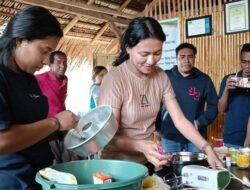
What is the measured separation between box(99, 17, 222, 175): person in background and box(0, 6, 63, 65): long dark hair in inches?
18.9

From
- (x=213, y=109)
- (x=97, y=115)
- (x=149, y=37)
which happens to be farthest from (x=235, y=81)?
(x=97, y=115)

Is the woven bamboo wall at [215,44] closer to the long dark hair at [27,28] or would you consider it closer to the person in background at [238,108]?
the person in background at [238,108]

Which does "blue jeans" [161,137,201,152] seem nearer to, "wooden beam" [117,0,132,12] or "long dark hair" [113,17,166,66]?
"long dark hair" [113,17,166,66]

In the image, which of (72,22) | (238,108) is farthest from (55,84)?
(72,22)

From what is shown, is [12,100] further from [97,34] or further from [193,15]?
[97,34]

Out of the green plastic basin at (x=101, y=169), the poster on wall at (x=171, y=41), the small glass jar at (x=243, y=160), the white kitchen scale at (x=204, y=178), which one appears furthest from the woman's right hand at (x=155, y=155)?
the poster on wall at (x=171, y=41)

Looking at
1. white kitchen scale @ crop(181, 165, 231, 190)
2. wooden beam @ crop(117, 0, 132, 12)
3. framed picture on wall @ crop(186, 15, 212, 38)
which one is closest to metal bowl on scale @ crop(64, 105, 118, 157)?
white kitchen scale @ crop(181, 165, 231, 190)

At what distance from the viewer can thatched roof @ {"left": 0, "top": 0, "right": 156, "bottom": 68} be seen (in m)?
5.03

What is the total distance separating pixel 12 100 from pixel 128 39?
684mm

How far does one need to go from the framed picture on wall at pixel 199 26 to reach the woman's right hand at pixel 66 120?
147 inches

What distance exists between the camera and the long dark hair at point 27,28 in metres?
1.10

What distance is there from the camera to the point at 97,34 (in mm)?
6641

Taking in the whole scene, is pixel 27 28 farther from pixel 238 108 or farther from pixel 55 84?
pixel 55 84

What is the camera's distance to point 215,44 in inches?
177
